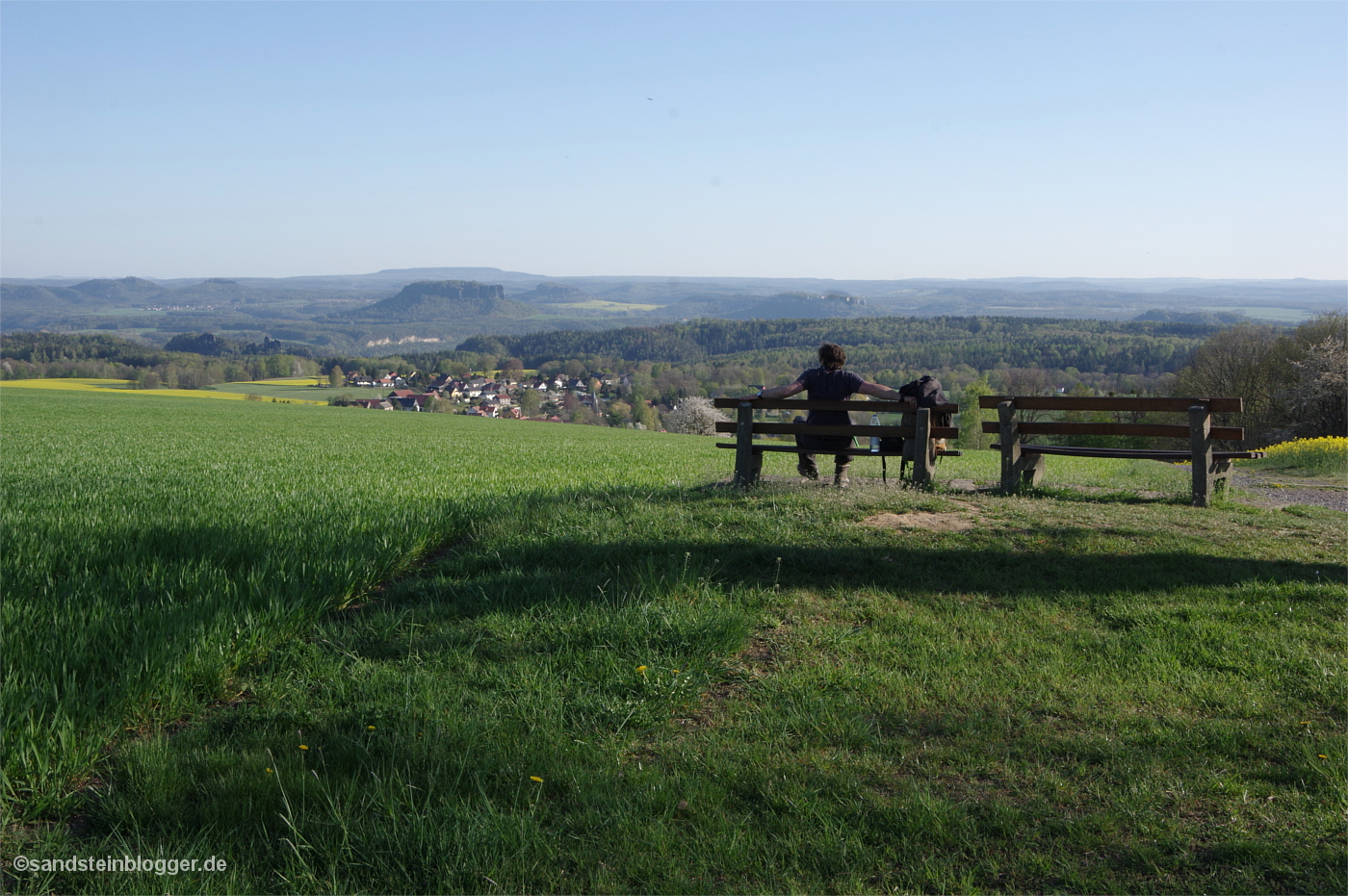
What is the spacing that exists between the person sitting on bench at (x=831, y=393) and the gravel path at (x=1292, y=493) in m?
4.81

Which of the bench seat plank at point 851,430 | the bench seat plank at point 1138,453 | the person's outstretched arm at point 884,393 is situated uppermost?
the person's outstretched arm at point 884,393

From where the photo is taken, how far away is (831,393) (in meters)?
10.2

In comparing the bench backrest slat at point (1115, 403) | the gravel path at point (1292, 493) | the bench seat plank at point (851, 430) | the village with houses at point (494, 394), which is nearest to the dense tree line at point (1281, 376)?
the gravel path at point (1292, 493)

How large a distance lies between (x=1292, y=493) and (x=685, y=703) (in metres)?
12.1

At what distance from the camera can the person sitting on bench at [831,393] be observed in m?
9.95

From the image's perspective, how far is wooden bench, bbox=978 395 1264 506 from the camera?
30.3 feet

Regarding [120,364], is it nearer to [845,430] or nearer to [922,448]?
[845,430]

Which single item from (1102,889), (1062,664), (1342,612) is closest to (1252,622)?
(1342,612)

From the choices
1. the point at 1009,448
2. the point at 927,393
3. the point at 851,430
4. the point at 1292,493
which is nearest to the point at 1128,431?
the point at 1009,448

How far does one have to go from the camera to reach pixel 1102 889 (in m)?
2.76

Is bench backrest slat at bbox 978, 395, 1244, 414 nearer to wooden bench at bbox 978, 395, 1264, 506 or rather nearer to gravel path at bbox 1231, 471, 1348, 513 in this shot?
wooden bench at bbox 978, 395, 1264, 506

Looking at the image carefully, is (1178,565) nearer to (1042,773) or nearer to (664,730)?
(1042,773)

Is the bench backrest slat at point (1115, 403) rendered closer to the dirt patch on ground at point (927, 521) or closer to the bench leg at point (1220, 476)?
the bench leg at point (1220, 476)

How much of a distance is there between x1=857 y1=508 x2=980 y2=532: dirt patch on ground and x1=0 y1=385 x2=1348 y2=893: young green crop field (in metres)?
0.05
